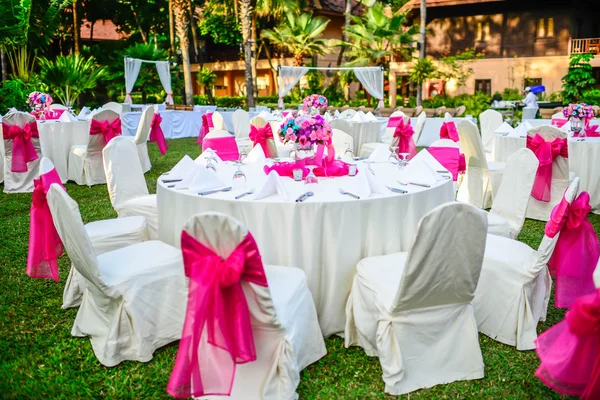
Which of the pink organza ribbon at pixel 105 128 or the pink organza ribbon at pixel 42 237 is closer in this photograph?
the pink organza ribbon at pixel 42 237

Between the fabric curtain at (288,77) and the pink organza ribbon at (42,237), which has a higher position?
the fabric curtain at (288,77)

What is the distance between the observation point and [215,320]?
2.49 metres

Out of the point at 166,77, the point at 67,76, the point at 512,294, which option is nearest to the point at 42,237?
the point at 512,294

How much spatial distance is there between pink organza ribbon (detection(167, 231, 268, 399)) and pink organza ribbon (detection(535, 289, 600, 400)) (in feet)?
4.09

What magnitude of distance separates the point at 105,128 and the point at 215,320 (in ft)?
20.1

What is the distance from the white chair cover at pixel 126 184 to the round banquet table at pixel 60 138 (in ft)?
14.3

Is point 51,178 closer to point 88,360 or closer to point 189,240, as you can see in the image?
point 88,360

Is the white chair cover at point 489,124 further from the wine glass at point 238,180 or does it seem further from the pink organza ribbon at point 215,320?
the pink organza ribbon at point 215,320

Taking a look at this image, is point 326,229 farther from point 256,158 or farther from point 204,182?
point 256,158

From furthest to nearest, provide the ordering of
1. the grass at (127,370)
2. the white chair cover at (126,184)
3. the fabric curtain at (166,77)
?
the fabric curtain at (166,77), the white chair cover at (126,184), the grass at (127,370)

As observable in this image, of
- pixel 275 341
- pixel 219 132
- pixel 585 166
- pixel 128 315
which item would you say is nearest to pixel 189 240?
pixel 275 341

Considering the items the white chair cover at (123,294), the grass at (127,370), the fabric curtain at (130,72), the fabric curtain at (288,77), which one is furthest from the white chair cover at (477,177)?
the fabric curtain at (130,72)

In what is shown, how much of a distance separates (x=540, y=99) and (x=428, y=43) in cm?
731

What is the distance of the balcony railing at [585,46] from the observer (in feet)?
74.4
